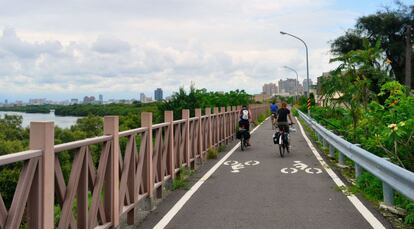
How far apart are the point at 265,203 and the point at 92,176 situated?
144 inches

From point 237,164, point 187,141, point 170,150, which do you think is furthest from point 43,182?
point 237,164

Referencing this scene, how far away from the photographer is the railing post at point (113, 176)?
6.17 m

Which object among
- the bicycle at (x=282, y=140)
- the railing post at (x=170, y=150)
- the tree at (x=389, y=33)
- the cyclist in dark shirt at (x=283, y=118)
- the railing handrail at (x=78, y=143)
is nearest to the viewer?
the railing handrail at (x=78, y=143)

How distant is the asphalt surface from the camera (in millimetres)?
7031

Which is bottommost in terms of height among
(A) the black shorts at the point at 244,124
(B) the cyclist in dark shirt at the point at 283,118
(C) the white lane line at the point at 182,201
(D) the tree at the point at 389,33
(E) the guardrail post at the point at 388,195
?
(C) the white lane line at the point at 182,201

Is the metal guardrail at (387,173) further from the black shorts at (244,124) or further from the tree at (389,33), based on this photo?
the tree at (389,33)

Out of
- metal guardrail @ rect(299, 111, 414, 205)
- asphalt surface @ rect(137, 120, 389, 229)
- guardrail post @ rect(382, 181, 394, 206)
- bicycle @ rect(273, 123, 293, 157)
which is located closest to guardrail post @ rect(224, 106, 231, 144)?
bicycle @ rect(273, 123, 293, 157)

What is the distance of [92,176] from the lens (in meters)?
5.61

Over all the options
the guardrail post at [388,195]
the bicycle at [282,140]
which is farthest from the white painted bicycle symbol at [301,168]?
the guardrail post at [388,195]

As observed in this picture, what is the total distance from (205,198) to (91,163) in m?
3.75

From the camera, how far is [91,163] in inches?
218

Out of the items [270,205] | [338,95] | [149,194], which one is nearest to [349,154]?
[270,205]

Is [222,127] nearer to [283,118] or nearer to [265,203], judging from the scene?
[283,118]

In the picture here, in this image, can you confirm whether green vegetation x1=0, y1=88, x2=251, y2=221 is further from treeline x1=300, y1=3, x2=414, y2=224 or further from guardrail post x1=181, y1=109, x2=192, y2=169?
treeline x1=300, y1=3, x2=414, y2=224
